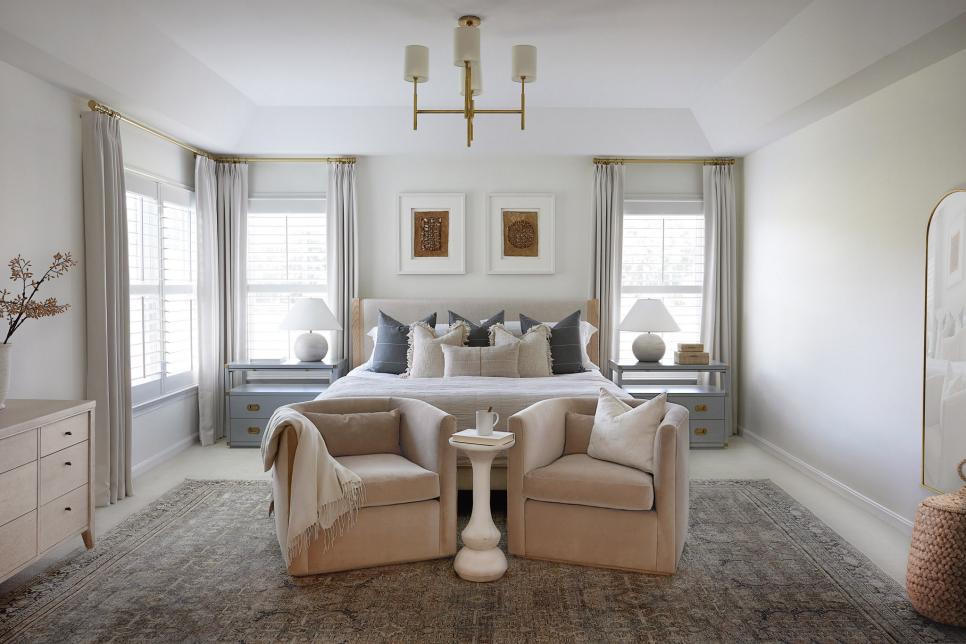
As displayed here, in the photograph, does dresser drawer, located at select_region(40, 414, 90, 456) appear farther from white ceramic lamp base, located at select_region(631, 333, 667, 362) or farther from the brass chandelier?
white ceramic lamp base, located at select_region(631, 333, 667, 362)

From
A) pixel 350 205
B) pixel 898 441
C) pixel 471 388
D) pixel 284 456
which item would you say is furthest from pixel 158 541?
pixel 898 441

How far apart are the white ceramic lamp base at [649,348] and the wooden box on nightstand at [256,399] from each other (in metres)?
2.79

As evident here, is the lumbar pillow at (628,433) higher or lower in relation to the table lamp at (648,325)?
lower

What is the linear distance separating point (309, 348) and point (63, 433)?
9.41ft

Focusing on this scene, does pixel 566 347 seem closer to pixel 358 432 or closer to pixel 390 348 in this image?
pixel 390 348

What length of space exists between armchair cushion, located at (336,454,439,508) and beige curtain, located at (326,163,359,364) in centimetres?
312

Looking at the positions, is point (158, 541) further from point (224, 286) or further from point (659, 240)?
point (659, 240)

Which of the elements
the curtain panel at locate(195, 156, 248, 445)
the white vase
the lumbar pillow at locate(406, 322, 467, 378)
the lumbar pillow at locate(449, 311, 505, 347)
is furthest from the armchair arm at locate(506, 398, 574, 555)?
the curtain panel at locate(195, 156, 248, 445)

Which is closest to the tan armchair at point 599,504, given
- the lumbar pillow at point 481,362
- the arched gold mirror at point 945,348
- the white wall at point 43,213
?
the arched gold mirror at point 945,348

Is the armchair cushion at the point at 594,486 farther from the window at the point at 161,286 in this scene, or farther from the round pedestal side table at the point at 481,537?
the window at the point at 161,286

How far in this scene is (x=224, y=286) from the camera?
257 inches

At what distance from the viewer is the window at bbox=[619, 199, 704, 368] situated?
6672 mm

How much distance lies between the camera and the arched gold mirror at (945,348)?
3525 mm

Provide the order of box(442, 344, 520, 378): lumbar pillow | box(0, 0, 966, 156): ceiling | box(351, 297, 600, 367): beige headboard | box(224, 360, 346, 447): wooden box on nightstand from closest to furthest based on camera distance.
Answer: box(0, 0, 966, 156): ceiling, box(442, 344, 520, 378): lumbar pillow, box(224, 360, 346, 447): wooden box on nightstand, box(351, 297, 600, 367): beige headboard
